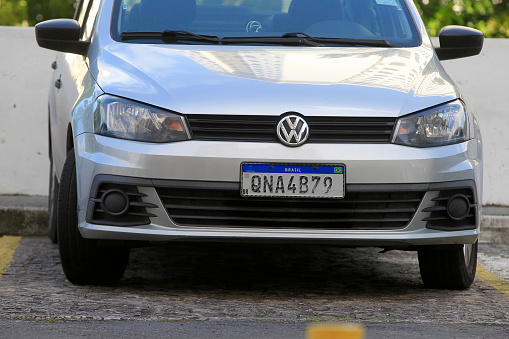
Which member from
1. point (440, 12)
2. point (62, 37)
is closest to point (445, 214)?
point (62, 37)

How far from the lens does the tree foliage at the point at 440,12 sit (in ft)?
63.1

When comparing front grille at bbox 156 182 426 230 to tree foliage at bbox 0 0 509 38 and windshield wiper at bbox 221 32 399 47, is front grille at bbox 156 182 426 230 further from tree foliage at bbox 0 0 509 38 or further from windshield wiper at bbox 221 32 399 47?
tree foliage at bbox 0 0 509 38

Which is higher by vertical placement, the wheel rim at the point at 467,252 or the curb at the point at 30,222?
the wheel rim at the point at 467,252

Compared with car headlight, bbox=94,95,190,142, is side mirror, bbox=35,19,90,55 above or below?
above

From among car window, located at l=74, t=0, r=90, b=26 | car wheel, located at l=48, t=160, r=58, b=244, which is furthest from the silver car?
car wheel, located at l=48, t=160, r=58, b=244

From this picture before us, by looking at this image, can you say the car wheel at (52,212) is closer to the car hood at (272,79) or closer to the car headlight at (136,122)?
the car hood at (272,79)

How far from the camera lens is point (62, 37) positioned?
17.1 ft

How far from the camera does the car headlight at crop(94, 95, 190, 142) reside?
14.3ft

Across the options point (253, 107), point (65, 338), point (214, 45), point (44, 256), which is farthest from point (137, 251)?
point (65, 338)

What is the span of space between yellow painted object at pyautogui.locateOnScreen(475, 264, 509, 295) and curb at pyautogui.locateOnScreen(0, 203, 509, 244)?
53.0 inches

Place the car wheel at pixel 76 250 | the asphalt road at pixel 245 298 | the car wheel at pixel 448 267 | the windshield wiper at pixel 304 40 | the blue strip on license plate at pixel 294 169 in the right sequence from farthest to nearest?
the windshield wiper at pixel 304 40 < the car wheel at pixel 448 267 < the car wheel at pixel 76 250 < the blue strip on license plate at pixel 294 169 < the asphalt road at pixel 245 298

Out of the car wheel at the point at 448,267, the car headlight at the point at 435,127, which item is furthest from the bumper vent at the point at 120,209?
the car wheel at the point at 448,267

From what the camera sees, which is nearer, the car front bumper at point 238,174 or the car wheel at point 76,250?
the car front bumper at point 238,174

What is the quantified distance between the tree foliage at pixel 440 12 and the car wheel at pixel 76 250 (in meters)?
14.5
